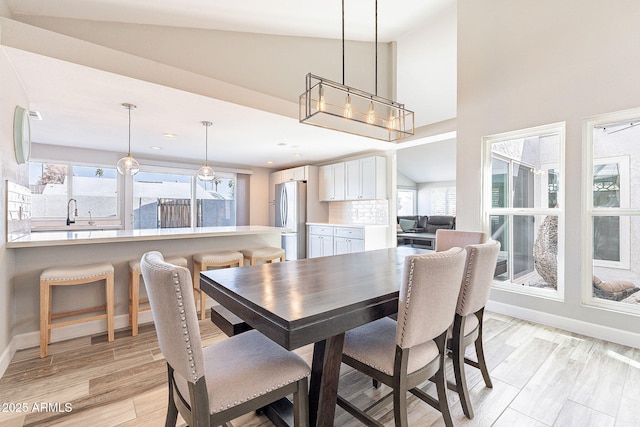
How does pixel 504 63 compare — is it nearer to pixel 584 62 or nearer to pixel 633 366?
pixel 584 62

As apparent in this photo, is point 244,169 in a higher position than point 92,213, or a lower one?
higher

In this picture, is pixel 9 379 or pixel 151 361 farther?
pixel 151 361

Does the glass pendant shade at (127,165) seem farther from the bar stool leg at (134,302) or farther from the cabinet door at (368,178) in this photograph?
the cabinet door at (368,178)

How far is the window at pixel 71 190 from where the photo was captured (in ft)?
15.4

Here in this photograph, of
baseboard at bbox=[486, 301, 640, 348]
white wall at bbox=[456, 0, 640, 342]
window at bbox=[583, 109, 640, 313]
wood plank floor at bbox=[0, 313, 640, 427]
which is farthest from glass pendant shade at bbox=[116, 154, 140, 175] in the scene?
window at bbox=[583, 109, 640, 313]

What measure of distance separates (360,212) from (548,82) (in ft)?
11.7

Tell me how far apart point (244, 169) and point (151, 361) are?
5.09m

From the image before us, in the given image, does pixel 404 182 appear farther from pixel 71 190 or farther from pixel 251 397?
pixel 251 397

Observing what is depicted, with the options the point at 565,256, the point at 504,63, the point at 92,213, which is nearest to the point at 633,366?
the point at 565,256

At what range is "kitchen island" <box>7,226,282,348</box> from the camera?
2.40 metres

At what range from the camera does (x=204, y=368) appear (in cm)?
110

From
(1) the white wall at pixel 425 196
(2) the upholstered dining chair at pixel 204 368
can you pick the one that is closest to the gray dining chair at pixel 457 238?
(2) the upholstered dining chair at pixel 204 368

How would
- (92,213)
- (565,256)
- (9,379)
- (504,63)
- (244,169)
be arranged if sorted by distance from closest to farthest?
1. (9,379)
2. (565,256)
3. (504,63)
4. (92,213)
5. (244,169)

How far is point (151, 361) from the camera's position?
2.18m
